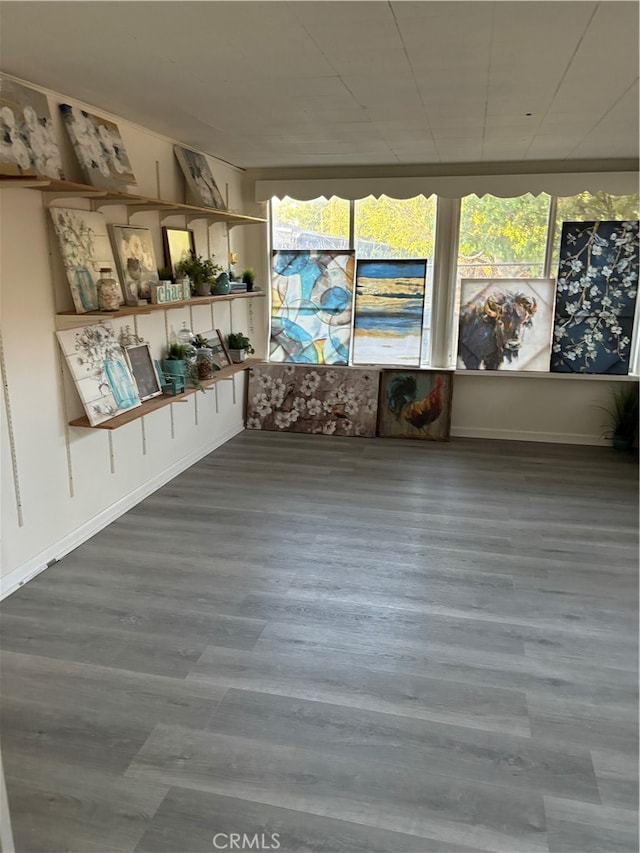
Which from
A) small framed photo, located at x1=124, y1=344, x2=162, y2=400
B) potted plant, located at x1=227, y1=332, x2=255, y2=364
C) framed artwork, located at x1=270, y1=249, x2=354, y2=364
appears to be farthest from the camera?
framed artwork, located at x1=270, y1=249, x2=354, y2=364

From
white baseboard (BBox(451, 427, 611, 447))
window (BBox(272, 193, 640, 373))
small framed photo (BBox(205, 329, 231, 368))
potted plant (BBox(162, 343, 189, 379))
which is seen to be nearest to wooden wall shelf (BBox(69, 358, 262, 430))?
potted plant (BBox(162, 343, 189, 379))

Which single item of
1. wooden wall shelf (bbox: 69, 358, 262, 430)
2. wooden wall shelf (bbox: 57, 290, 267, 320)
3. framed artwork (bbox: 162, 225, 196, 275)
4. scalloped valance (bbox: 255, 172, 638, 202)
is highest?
scalloped valance (bbox: 255, 172, 638, 202)

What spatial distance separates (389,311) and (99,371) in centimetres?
293

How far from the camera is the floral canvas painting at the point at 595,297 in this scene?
5.05 meters

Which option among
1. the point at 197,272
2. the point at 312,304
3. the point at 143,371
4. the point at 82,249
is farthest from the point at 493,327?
the point at 82,249

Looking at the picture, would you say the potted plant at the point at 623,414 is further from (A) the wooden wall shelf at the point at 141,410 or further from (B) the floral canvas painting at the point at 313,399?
(A) the wooden wall shelf at the point at 141,410

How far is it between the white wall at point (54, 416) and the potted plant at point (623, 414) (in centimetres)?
360

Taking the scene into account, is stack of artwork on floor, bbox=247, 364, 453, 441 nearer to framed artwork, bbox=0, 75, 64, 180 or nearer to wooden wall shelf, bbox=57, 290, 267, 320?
wooden wall shelf, bbox=57, 290, 267, 320

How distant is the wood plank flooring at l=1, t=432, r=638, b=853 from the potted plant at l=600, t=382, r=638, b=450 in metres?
1.31

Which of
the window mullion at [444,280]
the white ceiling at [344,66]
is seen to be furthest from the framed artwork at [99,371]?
the window mullion at [444,280]

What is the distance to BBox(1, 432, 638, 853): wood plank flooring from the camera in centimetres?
176

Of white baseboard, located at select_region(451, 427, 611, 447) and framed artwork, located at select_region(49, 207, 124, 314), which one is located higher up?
framed artwork, located at select_region(49, 207, 124, 314)

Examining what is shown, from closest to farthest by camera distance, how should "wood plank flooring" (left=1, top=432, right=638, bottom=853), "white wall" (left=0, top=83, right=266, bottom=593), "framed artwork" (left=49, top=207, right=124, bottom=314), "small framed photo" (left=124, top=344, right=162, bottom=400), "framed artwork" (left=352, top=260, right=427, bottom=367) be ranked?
1. "wood plank flooring" (left=1, top=432, right=638, bottom=853)
2. "white wall" (left=0, top=83, right=266, bottom=593)
3. "framed artwork" (left=49, top=207, right=124, bottom=314)
4. "small framed photo" (left=124, top=344, right=162, bottom=400)
5. "framed artwork" (left=352, top=260, right=427, bottom=367)

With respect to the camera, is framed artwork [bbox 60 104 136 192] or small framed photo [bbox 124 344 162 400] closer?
framed artwork [bbox 60 104 136 192]
